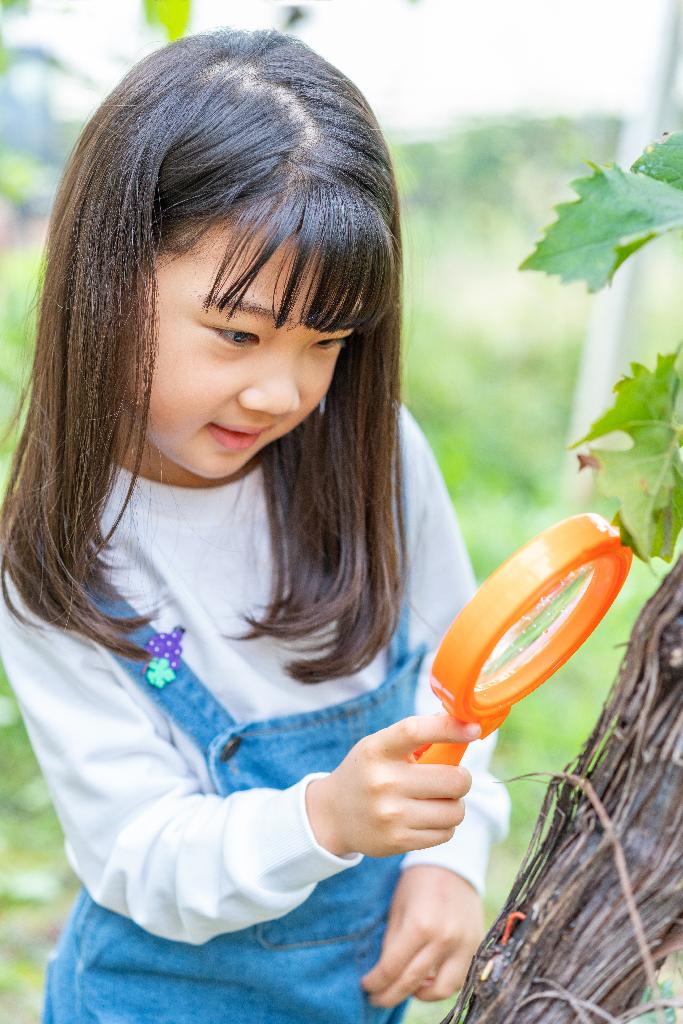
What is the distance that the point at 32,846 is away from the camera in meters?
2.13

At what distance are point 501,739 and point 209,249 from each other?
178cm

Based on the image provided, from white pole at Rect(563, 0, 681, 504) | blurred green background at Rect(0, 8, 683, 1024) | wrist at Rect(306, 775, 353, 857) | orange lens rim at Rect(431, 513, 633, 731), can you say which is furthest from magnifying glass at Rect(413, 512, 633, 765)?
white pole at Rect(563, 0, 681, 504)

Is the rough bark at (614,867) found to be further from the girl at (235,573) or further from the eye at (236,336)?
the eye at (236,336)

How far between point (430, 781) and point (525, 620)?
16 cm

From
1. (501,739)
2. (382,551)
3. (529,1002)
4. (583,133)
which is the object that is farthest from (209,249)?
(583,133)

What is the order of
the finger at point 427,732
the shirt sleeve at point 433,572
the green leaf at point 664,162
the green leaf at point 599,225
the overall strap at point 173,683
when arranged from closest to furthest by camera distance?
the green leaf at point 599,225 → the green leaf at point 664,162 → the finger at point 427,732 → the overall strap at point 173,683 → the shirt sleeve at point 433,572

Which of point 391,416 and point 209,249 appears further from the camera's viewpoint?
point 391,416

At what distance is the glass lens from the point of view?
29.8 inches

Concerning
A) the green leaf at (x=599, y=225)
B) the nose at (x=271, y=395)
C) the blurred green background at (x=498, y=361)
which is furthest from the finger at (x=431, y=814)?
the blurred green background at (x=498, y=361)

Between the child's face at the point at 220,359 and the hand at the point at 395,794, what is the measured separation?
291 mm

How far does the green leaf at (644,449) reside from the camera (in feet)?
2.05

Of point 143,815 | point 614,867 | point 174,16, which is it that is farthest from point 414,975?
point 174,16

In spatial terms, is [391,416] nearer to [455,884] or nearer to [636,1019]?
[455,884]

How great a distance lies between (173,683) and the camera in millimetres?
1062
